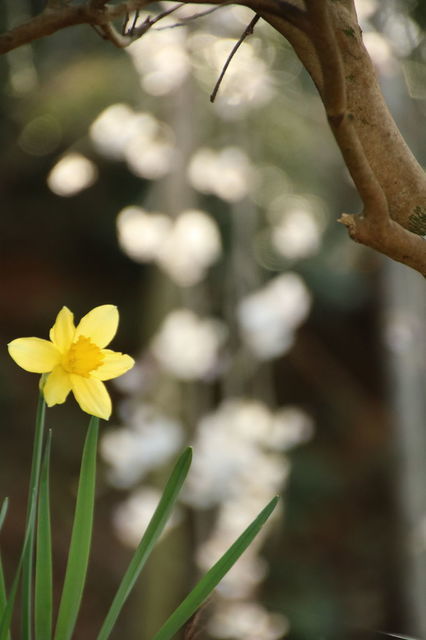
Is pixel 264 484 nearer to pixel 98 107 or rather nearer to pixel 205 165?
pixel 205 165

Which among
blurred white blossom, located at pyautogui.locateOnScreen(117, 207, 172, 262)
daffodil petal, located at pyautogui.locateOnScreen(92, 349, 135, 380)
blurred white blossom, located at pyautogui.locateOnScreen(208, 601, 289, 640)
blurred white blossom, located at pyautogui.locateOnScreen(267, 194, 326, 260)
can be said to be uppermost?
blurred white blossom, located at pyautogui.locateOnScreen(267, 194, 326, 260)

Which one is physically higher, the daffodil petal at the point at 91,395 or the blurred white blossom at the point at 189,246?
the blurred white blossom at the point at 189,246

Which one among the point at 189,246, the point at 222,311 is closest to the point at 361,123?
the point at 189,246

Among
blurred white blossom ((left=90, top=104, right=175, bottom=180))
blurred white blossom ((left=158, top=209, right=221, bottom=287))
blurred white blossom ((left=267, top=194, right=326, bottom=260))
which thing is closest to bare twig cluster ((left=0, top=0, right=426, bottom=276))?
blurred white blossom ((left=158, top=209, right=221, bottom=287))

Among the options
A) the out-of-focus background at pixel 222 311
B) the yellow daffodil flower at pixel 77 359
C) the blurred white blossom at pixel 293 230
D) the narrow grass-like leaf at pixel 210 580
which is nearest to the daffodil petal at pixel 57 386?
the yellow daffodil flower at pixel 77 359

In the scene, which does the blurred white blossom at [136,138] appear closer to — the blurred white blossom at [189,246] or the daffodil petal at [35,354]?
the blurred white blossom at [189,246]

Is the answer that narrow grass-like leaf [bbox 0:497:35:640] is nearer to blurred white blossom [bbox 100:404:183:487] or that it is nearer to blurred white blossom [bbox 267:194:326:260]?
blurred white blossom [bbox 100:404:183:487]

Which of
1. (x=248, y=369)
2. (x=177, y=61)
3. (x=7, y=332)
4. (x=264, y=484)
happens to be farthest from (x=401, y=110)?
(x=7, y=332)

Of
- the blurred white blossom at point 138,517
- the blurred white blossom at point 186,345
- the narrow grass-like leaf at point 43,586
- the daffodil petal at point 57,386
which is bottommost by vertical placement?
the blurred white blossom at point 138,517
